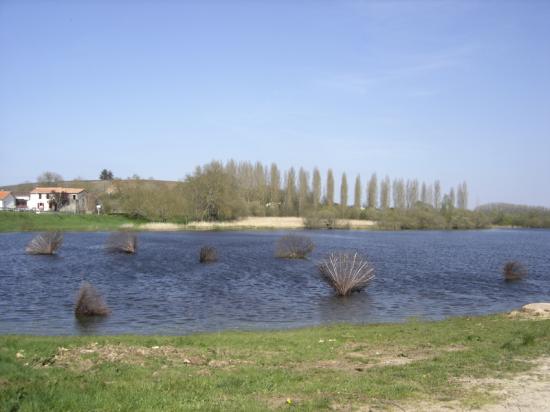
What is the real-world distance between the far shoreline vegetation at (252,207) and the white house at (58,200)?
8.98 ft

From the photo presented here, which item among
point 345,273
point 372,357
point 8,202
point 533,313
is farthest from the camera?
point 8,202

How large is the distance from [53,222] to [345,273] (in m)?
66.2

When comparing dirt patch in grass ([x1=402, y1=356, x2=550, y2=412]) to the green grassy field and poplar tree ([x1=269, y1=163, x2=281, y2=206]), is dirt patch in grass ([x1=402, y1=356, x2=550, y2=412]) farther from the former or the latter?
poplar tree ([x1=269, y1=163, x2=281, y2=206])

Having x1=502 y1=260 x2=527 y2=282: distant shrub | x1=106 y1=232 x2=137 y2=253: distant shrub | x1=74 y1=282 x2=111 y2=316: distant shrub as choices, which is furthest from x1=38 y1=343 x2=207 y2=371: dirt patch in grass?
x1=106 y1=232 x2=137 y2=253: distant shrub

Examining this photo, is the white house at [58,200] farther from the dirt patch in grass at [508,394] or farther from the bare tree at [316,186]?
the dirt patch in grass at [508,394]

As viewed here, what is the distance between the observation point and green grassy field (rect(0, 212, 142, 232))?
2982 inches

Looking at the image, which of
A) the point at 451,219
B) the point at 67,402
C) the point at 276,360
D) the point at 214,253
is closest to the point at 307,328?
the point at 276,360

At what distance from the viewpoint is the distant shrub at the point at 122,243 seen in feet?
156

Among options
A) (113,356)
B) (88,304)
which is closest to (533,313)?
(113,356)

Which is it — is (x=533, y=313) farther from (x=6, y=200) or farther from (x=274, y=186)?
(x=6, y=200)

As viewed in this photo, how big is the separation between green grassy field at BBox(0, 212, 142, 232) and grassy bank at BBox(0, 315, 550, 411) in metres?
67.7

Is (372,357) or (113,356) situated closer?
(113,356)

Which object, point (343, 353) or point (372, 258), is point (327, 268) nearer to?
point (343, 353)

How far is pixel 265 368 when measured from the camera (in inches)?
436
